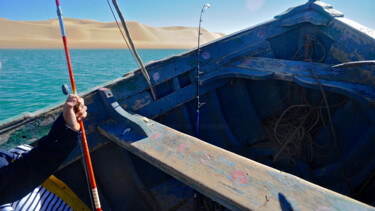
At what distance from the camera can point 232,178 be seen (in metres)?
1.24

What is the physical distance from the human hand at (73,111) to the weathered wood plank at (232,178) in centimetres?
52

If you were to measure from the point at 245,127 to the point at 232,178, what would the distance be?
2.72 m

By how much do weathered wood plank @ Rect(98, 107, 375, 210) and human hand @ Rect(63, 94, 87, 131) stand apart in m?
0.52

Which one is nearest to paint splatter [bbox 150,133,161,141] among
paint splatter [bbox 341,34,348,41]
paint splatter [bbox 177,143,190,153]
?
paint splatter [bbox 177,143,190,153]

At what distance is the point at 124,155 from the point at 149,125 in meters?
0.90

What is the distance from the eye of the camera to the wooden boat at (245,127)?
1304mm

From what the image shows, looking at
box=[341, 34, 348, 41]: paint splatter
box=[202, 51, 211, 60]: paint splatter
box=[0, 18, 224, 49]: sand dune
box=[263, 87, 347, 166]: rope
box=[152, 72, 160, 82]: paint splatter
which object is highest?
box=[0, 18, 224, 49]: sand dune

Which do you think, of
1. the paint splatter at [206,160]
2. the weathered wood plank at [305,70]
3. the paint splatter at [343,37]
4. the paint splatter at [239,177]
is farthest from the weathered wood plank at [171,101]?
the paint splatter at [343,37]

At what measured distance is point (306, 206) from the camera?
995 millimetres

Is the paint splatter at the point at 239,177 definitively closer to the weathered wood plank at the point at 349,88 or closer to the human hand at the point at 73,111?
the human hand at the point at 73,111

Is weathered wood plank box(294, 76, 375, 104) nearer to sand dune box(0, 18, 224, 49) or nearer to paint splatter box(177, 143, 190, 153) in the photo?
paint splatter box(177, 143, 190, 153)

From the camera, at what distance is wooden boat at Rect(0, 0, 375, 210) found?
130 centimetres

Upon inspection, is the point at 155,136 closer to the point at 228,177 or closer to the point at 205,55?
the point at 228,177

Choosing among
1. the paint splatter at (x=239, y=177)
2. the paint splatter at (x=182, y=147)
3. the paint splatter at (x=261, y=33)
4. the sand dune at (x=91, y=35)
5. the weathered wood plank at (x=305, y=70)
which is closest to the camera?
the paint splatter at (x=239, y=177)
